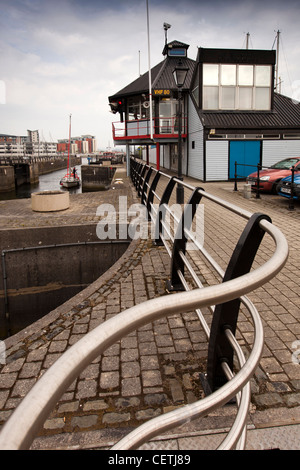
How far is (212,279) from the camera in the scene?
15.6ft

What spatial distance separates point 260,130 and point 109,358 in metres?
18.5

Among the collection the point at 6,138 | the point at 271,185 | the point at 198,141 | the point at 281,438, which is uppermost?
the point at 6,138

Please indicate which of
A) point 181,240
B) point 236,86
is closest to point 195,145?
point 236,86

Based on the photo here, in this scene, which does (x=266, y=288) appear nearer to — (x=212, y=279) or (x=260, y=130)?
(x=212, y=279)

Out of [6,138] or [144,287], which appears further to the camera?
[6,138]

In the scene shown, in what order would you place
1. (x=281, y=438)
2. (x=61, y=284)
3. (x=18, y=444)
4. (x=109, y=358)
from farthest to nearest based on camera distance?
1. (x=61, y=284)
2. (x=109, y=358)
3. (x=281, y=438)
4. (x=18, y=444)

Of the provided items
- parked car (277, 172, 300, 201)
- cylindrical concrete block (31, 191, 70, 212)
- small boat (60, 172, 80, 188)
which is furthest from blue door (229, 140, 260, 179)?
small boat (60, 172, 80, 188)

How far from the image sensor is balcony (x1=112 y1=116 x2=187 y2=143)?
21.6 meters

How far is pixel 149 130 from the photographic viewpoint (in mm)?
Answer: 21938

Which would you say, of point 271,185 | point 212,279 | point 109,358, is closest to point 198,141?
point 271,185

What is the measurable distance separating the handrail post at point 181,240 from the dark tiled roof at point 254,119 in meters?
15.3

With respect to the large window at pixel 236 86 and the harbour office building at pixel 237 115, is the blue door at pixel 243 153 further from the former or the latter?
the large window at pixel 236 86

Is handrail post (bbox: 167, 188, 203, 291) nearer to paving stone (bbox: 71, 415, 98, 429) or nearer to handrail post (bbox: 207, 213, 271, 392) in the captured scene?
handrail post (bbox: 207, 213, 271, 392)

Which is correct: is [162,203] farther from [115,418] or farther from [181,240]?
[115,418]
